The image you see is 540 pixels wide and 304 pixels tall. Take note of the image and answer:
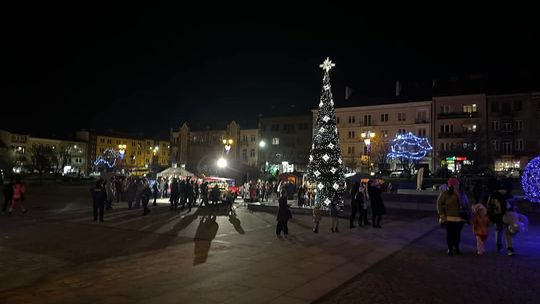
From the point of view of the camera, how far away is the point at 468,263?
9070 mm

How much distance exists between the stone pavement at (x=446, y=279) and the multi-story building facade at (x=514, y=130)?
144ft

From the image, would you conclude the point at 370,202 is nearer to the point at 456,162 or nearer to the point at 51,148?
the point at 456,162

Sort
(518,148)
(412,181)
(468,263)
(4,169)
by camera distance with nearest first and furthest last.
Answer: (468,263)
(412,181)
(518,148)
(4,169)

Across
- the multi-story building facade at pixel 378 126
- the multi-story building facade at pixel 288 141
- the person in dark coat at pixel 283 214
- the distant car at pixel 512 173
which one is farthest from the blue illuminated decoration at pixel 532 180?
the multi-story building facade at pixel 288 141

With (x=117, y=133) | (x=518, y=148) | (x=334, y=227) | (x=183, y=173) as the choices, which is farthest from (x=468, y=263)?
(x=117, y=133)

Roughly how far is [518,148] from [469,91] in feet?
30.1

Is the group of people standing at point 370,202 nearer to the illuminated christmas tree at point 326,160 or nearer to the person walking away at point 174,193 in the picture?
the illuminated christmas tree at point 326,160

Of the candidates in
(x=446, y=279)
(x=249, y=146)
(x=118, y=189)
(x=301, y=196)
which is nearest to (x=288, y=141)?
(x=249, y=146)

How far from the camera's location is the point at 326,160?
67.7ft

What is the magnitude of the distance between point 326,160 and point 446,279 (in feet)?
42.9

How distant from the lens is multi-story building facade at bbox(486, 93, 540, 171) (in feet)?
161

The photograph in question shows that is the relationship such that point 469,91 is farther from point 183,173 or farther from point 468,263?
point 468,263

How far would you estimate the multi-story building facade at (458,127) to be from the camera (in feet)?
156

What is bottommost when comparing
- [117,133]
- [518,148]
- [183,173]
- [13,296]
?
[13,296]
